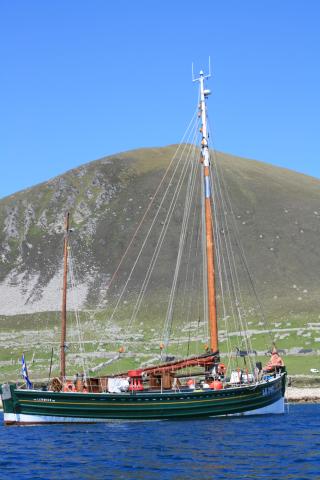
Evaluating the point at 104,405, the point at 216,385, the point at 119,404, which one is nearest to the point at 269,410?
the point at 216,385

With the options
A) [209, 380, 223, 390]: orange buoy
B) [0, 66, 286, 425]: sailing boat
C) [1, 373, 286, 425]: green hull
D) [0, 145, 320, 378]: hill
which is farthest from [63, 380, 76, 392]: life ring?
[0, 145, 320, 378]: hill

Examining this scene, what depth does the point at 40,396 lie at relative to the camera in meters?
50.4

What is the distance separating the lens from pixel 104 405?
50250mm

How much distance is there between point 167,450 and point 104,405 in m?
12.8

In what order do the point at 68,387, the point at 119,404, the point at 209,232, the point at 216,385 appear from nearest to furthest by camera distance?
1. the point at 119,404
2. the point at 216,385
3. the point at 68,387
4. the point at 209,232

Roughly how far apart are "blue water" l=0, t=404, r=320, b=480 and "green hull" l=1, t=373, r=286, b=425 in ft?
2.41

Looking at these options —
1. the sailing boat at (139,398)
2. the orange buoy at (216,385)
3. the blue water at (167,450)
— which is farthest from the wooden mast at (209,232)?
the blue water at (167,450)

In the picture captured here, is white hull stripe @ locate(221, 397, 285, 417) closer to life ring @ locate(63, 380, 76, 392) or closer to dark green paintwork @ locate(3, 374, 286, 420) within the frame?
dark green paintwork @ locate(3, 374, 286, 420)

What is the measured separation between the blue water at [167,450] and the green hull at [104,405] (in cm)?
74

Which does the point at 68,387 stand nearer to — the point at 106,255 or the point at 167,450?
the point at 167,450

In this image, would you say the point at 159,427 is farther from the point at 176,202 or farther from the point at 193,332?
the point at 176,202

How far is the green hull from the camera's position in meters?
50.3

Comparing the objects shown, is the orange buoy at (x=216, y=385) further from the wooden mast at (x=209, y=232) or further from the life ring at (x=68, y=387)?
the life ring at (x=68, y=387)

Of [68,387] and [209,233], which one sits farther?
[209,233]
